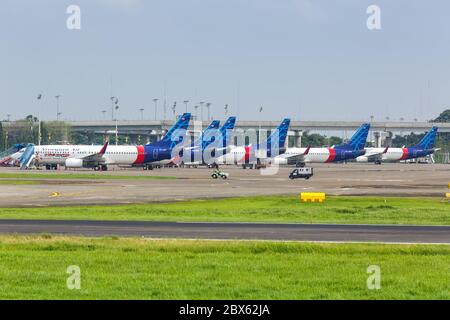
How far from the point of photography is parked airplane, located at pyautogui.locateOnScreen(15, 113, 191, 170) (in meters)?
149

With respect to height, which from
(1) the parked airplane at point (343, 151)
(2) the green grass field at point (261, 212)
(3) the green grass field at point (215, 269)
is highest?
(3) the green grass field at point (215, 269)

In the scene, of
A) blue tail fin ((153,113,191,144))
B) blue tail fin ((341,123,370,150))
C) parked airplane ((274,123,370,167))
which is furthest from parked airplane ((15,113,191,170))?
blue tail fin ((341,123,370,150))

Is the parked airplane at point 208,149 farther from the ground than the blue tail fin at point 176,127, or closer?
closer

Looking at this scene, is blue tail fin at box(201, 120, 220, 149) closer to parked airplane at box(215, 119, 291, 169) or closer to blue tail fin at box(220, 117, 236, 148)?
blue tail fin at box(220, 117, 236, 148)

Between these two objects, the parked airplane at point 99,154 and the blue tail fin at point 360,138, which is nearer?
the parked airplane at point 99,154

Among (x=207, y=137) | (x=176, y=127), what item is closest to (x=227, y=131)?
(x=207, y=137)

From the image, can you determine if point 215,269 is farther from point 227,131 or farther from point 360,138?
point 360,138

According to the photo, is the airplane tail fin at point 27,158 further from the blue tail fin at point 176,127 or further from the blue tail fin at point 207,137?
the blue tail fin at point 207,137

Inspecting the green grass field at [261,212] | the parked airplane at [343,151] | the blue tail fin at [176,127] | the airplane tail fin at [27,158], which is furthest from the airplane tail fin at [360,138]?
the green grass field at [261,212]

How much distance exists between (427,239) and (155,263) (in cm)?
1441

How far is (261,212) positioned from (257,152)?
116m

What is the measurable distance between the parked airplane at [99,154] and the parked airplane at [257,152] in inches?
563

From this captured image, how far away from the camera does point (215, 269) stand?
85.5ft

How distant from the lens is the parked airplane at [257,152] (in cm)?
16938
